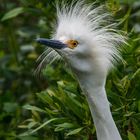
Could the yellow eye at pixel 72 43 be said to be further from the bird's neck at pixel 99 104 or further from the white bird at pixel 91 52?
the bird's neck at pixel 99 104

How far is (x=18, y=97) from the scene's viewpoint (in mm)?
6328

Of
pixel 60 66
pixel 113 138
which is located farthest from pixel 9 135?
pixel 113 138

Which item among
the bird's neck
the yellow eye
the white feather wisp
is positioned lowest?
the bird's neck

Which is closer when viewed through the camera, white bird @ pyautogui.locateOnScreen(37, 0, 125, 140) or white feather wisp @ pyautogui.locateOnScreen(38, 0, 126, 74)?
white bird @ pyautogui.locateOnScreen(37, 0, 125, 140)

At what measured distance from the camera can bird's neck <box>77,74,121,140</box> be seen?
11.1ft

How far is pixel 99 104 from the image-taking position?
11.2 ft

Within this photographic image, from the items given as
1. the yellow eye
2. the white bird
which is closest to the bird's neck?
the white bird

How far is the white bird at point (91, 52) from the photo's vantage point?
3.32 metres

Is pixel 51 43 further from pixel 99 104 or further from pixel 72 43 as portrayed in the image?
pixel 99 104

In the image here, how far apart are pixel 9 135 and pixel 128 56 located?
53.1 inches

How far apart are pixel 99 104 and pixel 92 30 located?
398 millimetres

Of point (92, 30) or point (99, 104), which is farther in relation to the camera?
point (92, 30)

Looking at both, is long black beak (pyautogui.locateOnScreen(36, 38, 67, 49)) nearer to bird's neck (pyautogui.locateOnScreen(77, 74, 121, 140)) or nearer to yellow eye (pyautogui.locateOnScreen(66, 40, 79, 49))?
yellow eye (pyautogui.locateOnScreen(66, 40, 79, 49))

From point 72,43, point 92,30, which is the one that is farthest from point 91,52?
point 92,30
